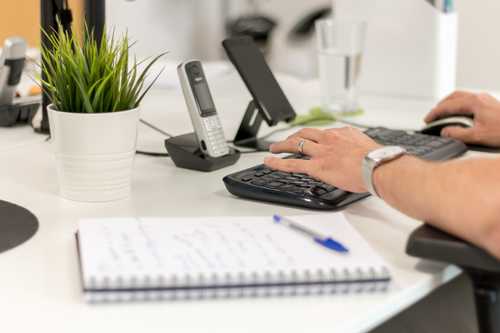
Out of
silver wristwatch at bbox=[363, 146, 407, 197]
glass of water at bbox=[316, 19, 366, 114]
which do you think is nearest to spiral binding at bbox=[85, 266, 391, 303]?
silver wristwatch at bbox=[363, 146, 407, 197]

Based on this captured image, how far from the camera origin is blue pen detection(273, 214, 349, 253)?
81 centimetres

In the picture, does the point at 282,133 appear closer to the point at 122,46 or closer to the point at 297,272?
the point at 122,46

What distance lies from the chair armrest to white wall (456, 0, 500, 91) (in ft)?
6.34

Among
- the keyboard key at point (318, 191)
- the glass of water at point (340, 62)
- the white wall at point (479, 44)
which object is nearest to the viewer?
the keyboard key at point (318, 191)

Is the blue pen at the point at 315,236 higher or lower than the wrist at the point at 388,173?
lower

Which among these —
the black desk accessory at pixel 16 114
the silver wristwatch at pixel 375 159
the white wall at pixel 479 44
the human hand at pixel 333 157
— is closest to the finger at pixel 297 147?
the human hand at pixel 333 157

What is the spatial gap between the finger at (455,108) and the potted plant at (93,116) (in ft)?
2.22

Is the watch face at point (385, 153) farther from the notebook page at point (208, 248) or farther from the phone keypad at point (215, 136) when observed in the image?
the phone keypad at point (215, 136)

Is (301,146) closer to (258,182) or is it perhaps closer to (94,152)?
(258,182)

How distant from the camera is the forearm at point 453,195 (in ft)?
2.63

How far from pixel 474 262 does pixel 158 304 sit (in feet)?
1.06

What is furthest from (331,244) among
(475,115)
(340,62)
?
(340,62)

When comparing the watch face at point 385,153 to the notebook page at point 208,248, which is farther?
the watch face at point 385,153

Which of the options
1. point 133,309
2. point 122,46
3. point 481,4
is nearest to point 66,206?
point 122,46
